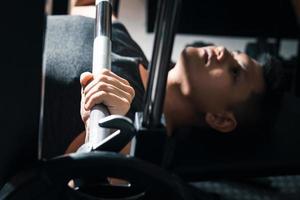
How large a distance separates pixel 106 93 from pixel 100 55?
0.28ft

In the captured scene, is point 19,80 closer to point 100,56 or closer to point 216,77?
point 100,56

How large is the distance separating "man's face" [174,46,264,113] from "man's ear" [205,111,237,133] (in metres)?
0.01

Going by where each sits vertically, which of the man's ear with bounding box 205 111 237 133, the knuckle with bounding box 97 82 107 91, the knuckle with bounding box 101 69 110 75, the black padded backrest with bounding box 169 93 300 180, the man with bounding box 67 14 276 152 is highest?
the knuckle with bounding box 101 69 110 75

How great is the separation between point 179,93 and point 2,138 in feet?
1.16

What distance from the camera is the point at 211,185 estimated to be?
41.4 inches

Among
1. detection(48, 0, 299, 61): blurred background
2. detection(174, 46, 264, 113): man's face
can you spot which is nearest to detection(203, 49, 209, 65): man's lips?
detection(174, 46, 264, 113): man's face

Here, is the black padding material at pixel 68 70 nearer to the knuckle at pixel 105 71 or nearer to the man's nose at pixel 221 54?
the knuckle at pixel 105 71

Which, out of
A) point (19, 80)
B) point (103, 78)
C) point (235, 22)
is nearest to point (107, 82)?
point (103, 78)

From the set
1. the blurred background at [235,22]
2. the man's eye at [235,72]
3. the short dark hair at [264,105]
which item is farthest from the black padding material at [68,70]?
the blurred background at [235,22]

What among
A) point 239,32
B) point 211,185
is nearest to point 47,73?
point 211,185

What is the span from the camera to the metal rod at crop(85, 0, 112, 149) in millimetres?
556

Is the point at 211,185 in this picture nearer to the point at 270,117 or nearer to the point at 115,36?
the point at 270,117

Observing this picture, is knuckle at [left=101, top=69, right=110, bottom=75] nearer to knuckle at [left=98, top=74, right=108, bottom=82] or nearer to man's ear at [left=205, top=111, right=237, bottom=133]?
knuckle at [left=98, top=74, right=108, bottom=82]

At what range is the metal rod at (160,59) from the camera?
491 mm
